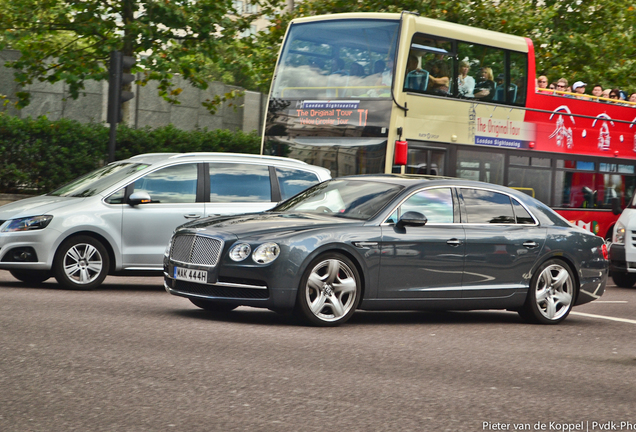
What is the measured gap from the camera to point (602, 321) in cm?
1038

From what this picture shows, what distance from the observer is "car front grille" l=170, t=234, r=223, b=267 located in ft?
27.3

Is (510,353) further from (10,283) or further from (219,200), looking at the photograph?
(10,283)

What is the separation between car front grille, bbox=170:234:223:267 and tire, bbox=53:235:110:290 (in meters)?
2.51

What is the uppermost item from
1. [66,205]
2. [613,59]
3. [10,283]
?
[613,59]

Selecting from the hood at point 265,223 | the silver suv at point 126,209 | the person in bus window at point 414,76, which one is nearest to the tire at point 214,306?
the hood at point 265,223

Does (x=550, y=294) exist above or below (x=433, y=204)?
below

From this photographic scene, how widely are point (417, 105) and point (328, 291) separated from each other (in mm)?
8039

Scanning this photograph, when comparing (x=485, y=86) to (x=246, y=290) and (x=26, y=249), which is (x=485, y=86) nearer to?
(x=26, y=249)

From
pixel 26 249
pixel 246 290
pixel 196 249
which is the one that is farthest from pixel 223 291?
pixel 26 249

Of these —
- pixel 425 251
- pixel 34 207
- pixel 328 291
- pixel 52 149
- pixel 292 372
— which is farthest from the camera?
pixel 52 149

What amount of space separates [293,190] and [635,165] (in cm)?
1114

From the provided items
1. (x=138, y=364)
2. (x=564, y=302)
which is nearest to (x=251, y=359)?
(x=138, y=364)

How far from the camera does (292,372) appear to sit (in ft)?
20.3

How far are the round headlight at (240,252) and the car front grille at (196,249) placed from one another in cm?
13
